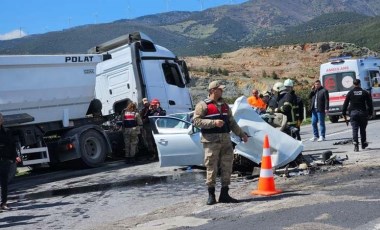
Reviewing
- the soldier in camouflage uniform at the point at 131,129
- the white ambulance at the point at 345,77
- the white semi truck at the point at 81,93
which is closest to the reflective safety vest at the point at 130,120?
the soldier in camouflage uniform at the point at 131,129

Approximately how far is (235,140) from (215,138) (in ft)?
7.53

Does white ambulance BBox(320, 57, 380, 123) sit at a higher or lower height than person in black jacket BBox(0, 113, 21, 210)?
higher

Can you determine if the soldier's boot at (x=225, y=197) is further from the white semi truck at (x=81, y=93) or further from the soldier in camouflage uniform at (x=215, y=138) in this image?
the white semi truck at (x=81, y=93)

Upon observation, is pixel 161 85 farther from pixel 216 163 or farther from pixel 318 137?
pixel 216 163

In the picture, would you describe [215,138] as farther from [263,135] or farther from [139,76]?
[139,76]

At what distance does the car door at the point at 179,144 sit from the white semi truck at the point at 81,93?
406 centimetres

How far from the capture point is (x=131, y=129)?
15.2 m

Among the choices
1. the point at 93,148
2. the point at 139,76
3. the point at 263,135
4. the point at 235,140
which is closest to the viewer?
the point at 263,135

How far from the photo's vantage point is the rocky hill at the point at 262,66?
5917cm

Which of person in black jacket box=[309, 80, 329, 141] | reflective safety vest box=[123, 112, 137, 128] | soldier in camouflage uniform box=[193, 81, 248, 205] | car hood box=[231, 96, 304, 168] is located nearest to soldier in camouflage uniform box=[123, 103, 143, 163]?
reflective safety vest box=[123, 112, 137, 128]

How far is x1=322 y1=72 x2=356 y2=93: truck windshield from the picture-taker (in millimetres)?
23353

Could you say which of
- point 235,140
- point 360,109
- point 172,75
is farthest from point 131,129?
point 360,109

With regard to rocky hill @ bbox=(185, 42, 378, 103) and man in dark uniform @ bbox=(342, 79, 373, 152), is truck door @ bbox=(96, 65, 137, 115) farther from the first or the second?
rocky hill @ bbox=(185, 42, 378, 103)

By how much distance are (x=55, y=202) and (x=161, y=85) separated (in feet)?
24.7
